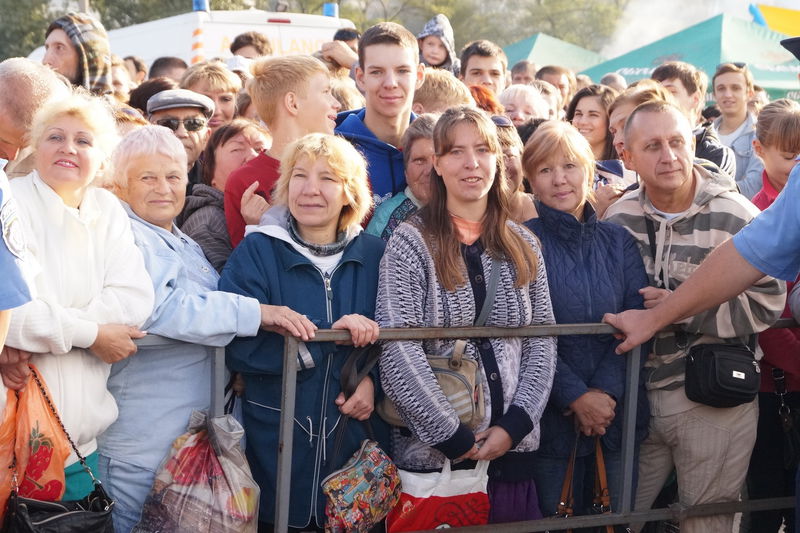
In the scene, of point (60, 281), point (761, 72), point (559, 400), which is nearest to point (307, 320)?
point (60, 281)

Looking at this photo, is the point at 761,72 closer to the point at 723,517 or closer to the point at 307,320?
the point at 723,517

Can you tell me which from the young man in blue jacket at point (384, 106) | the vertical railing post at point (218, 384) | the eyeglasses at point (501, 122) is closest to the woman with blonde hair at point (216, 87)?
the young man in blue jacket at point (384, 106)

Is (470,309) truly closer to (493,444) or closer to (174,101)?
(493,444)

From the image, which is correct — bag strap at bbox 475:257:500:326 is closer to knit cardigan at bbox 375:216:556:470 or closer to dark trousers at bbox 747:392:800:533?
knit cardigan at bbox 375:216:556:470

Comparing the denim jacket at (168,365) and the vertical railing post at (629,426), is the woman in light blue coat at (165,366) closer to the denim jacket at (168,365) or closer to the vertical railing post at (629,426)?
the denim jacket at (168,365)

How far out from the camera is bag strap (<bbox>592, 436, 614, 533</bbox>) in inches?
154

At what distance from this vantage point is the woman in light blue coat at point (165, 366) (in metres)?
3.36

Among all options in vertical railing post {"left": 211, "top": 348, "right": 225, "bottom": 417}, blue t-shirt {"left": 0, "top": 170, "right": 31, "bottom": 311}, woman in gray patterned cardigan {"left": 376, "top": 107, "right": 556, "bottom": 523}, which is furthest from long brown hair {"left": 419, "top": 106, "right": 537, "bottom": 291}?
blue t-shirt {"left": 0, "top": 170, "right": 31, "bottom": 311}

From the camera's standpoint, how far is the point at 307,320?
11.0 feet

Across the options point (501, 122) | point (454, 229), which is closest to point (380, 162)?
point (501, 122)

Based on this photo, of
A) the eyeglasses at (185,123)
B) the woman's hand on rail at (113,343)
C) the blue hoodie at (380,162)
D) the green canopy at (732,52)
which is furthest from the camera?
the green canopy at (732,52)

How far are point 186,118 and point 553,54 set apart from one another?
17.7 metres

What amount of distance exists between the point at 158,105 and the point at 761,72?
14.3 m

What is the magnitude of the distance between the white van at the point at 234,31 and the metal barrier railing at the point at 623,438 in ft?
31.0
